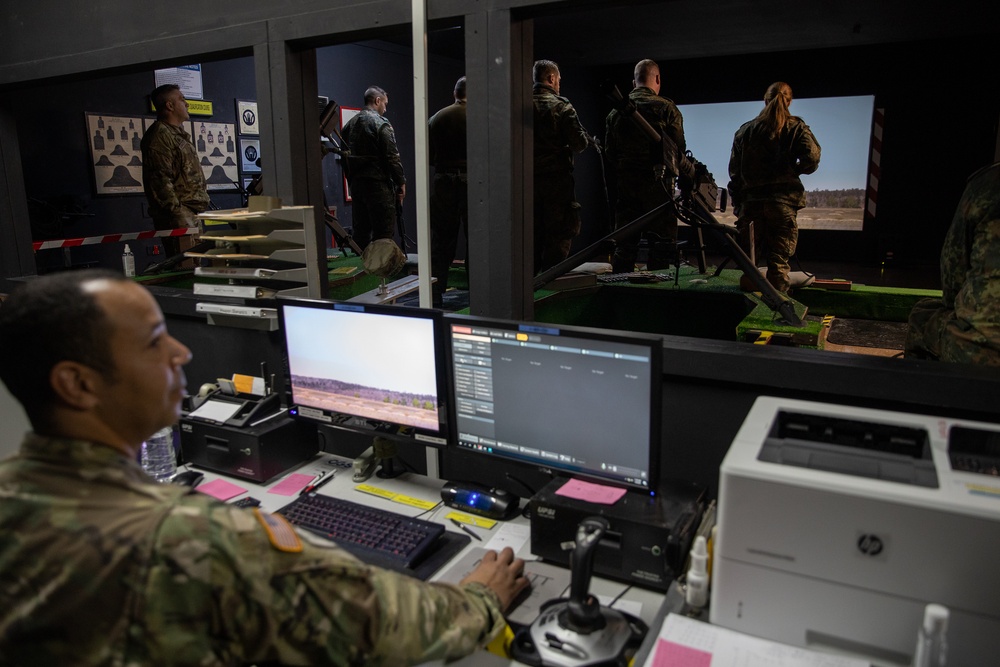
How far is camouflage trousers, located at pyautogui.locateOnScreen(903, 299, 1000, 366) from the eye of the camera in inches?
71.5

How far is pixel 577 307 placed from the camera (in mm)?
A: 4496

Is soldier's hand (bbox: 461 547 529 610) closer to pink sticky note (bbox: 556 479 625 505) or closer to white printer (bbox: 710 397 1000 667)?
pink sticky note (bbox: 556 479 625 505)

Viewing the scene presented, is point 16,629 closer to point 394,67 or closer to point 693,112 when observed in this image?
point 394,67

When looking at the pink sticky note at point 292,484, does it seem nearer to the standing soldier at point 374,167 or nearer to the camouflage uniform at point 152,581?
the camouflage uniform at point 152,581

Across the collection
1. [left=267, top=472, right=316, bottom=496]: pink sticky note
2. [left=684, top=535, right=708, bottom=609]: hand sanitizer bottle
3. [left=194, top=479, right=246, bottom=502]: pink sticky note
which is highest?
[left=684, top=535, right=708, bottom=609]: hand sanitizer bottle

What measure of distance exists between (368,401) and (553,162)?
3084 mm

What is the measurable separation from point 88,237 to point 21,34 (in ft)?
9.26

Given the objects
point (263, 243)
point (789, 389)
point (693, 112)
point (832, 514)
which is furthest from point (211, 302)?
point (693, 112)

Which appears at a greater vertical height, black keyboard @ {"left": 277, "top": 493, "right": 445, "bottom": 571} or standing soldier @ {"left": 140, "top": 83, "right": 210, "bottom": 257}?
standing soldier @ {"left": 140, "top": 83, "right": 210, "bottom": 257}

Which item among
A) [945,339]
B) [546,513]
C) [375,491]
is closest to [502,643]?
[546,513]

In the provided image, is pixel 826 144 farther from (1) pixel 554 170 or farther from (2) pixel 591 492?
(2) pixel 591 492

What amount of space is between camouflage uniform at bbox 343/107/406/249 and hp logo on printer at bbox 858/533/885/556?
4983 mm

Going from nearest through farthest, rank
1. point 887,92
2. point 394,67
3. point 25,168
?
point 25,168 < point 887,92 < point 394,67

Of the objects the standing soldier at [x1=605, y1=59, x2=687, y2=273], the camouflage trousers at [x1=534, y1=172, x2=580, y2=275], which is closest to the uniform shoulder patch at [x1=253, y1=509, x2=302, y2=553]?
the camouflage trousers at [x1=534, y1=172, x2=580, y2=275]
